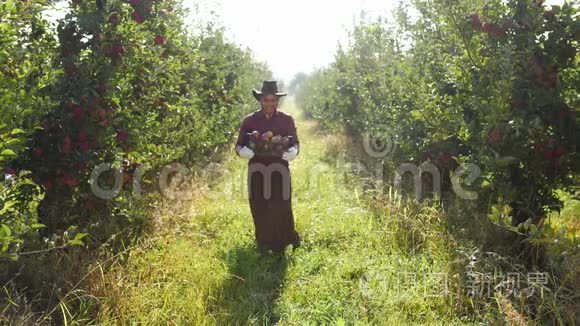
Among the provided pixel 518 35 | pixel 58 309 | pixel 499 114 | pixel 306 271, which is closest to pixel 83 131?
pixel 58 309

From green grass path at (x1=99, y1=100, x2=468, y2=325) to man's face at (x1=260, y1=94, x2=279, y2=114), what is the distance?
1.58 metres

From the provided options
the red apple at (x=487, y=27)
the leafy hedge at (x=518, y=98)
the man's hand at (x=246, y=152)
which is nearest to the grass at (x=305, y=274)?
the leafy hedge at (x=518, y=98)

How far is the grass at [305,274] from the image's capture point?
378 centimetres

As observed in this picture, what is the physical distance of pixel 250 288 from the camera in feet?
14.1

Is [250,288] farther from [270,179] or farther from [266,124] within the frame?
[266,124]

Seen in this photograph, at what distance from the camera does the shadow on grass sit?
3812 millimetres

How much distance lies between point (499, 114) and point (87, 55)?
12.1ft

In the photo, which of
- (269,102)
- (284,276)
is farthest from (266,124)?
(284,276)

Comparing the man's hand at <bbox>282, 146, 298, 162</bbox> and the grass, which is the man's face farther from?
the grass

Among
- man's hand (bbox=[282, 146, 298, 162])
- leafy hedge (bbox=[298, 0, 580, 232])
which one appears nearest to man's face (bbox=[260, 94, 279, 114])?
man's hand (bbox=[282, 146, 298, 162])

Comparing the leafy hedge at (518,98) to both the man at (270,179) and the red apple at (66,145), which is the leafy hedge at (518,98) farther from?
the red apple at (66,145)

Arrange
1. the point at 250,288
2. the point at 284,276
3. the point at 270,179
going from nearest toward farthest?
the point at 250,288, the point at 284,276, the point at 270,179

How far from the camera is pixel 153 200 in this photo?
592cm

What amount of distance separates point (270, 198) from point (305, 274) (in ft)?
3.05
